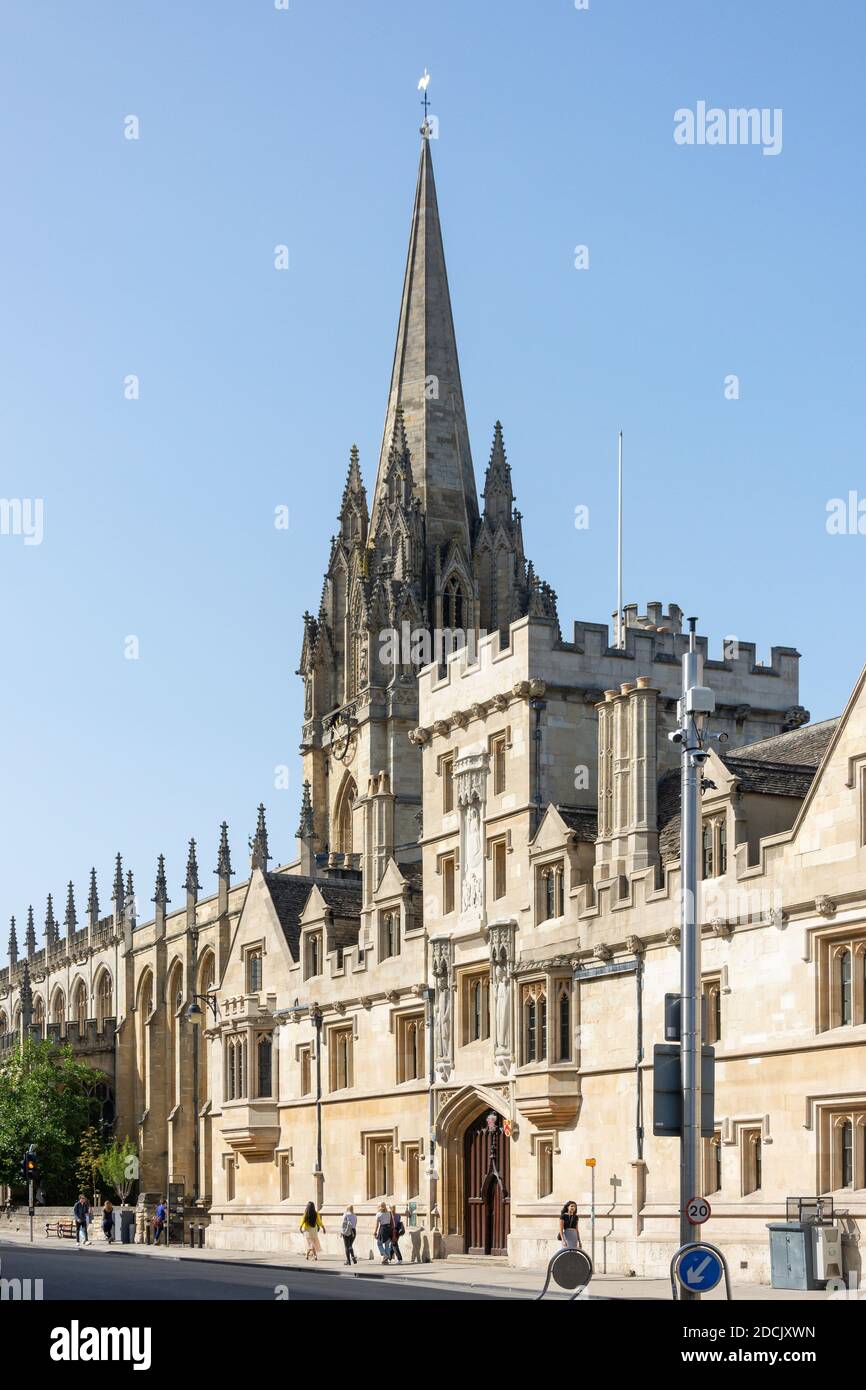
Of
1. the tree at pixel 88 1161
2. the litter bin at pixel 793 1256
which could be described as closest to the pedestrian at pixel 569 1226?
the litter bin at pixel 793 1256

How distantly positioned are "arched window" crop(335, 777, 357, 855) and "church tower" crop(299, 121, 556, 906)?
0.25 feet

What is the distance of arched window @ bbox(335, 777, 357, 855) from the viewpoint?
81000 mm

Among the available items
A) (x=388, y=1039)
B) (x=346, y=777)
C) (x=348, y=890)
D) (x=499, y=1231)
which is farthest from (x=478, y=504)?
(x=499, y=1231)

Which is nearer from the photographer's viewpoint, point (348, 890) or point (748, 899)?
point (748, 899)

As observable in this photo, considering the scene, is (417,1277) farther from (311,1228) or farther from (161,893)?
(161,893)

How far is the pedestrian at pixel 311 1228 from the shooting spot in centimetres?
4472

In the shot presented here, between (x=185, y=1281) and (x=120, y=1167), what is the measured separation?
158 ft

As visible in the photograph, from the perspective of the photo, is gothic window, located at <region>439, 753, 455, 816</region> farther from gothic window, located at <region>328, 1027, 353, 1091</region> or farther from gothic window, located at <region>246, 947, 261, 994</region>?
gothic window, located at <region>246, 947, 261, 994</region>

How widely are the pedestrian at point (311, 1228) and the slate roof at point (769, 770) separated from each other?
1230 centimetres

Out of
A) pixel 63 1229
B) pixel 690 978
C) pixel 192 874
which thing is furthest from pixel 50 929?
pixel 690 978
